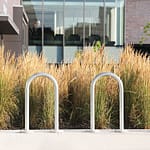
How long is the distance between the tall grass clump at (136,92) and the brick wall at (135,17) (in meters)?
18.7

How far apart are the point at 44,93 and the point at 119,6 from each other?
19.3 m

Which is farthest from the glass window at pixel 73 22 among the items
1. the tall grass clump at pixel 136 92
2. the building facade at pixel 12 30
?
the tall grass clump at pixel 136 92

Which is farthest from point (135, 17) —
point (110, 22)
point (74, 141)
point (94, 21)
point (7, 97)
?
point (74, 141)

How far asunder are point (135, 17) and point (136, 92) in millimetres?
19669

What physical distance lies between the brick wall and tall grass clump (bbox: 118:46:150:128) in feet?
61.3

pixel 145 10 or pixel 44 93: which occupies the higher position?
pixel 145 10

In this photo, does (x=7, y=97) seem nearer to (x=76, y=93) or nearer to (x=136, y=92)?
(x=76, y=93)

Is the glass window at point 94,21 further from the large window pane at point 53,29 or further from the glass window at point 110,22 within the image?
the large window pane at point 53,29

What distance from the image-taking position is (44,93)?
7973mm

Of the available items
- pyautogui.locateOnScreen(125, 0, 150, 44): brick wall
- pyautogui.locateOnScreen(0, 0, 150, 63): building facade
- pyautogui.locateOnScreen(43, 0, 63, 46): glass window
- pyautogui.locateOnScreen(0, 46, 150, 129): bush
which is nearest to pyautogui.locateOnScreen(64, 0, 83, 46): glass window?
pyautogui.locateOnScreen(0, 0, 150, 63): building facade

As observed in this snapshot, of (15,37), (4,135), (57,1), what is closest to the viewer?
(4,135)

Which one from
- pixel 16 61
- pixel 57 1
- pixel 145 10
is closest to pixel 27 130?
pixel 16 61

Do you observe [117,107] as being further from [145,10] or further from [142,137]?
[145,10]

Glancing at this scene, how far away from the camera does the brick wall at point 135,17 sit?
2702 centimetres
